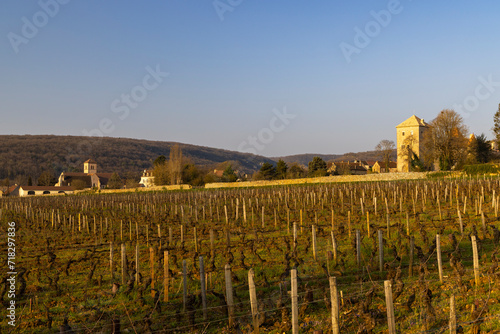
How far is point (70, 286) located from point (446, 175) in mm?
38905

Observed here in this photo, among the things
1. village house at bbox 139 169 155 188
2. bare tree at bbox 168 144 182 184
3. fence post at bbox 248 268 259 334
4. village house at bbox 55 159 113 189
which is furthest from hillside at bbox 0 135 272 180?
fence post at bbox 248 268 259 334

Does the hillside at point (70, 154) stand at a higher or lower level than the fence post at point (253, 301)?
higher

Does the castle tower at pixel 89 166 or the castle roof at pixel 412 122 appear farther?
the castle tower at pixel 89 166

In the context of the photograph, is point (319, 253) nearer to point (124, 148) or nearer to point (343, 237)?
point (343, 237)

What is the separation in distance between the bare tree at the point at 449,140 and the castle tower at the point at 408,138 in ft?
40.7

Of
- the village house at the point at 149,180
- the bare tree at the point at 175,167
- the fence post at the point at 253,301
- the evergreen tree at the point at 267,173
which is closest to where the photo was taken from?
the fence post at the point at 253,301

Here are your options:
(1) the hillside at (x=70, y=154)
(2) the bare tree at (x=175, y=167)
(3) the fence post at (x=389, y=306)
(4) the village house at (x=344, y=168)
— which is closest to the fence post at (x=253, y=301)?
(3) the fence post at (x=389, y=306)

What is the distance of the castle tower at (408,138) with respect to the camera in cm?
6256

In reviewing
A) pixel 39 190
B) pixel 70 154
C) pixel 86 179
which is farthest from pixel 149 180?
pixel 70 154

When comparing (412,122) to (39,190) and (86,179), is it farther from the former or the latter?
(86,179)

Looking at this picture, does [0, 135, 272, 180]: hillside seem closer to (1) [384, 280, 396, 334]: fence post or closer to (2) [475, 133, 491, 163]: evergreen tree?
(2) [475, 133, 491, 163]: evergreen tree

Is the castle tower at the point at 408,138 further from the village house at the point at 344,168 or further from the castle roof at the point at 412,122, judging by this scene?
the village house at the point at 344,168

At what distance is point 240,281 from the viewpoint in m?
8.90

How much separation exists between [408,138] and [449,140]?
16036mm
